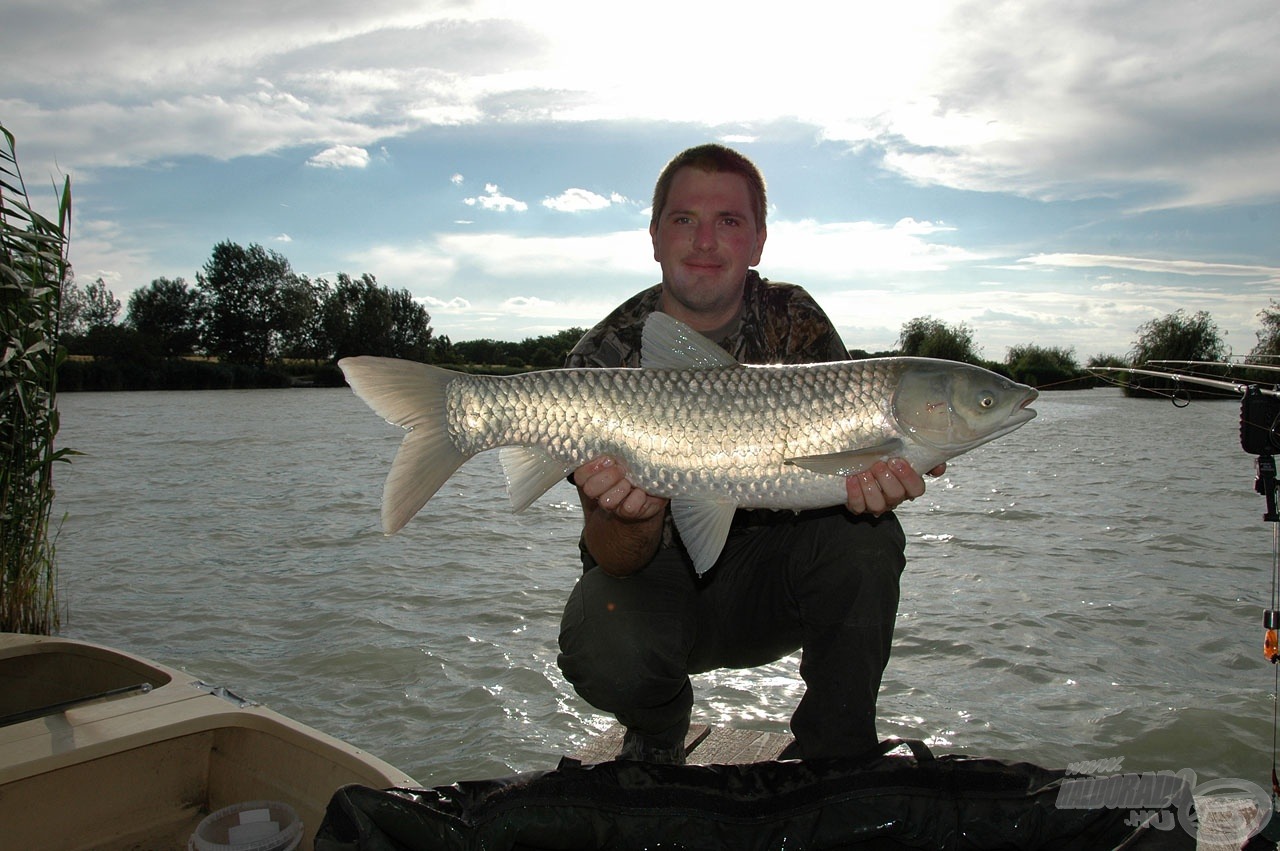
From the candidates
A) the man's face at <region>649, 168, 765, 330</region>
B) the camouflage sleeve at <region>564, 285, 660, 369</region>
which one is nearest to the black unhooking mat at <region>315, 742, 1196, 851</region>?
the camouflage sleeve at <region>564, 285, 660, 369</region>

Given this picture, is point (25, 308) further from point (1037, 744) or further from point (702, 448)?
point (1037, 744)

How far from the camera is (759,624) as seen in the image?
2.67m

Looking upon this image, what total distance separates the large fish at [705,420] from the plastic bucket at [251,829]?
33.7 inches

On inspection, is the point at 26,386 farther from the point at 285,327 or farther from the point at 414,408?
the point at 285,327

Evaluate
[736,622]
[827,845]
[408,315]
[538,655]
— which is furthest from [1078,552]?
[408,315]

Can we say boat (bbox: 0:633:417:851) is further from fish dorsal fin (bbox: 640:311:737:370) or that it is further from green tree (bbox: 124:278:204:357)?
green tree (bbox: 124:278:204:357)

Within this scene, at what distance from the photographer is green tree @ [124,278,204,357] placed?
2181 inches

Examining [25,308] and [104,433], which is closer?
[25,308]

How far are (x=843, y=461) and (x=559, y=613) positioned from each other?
4.24 m

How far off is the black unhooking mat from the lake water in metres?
2.04

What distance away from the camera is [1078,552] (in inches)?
319

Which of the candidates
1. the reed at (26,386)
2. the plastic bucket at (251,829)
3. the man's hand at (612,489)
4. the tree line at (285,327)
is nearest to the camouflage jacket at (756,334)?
the man's hand at (612,489)

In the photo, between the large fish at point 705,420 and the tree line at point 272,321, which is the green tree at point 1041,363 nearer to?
the tree line at point 272,321

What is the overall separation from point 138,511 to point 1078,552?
1065 centimetres
